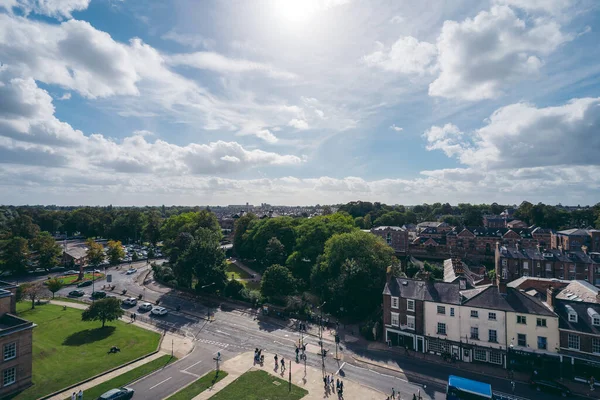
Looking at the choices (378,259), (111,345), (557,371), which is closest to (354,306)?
(378,259)

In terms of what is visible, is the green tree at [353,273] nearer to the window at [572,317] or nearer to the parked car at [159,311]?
the window at [572,317]

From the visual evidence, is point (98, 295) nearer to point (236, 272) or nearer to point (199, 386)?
point (236, 272)

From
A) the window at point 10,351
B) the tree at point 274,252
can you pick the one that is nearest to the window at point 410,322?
the tree at point 274,252

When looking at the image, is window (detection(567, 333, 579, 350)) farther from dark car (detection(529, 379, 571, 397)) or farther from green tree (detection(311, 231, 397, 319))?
green tree (detection(311, 231, 397, 319))

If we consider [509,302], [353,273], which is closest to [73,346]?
[353,273]

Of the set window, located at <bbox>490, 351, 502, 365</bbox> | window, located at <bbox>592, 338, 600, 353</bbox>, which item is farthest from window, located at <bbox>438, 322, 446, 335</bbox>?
window, located at <bbox>592, 338, 600, 353</bbox>

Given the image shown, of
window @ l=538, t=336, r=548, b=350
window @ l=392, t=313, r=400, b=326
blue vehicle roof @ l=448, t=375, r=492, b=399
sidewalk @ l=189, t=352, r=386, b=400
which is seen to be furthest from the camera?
window @ l=392, t=313, r=400, b=326

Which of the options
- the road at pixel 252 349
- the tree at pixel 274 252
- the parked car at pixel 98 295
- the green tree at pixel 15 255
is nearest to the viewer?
the road at pixel 252 349
